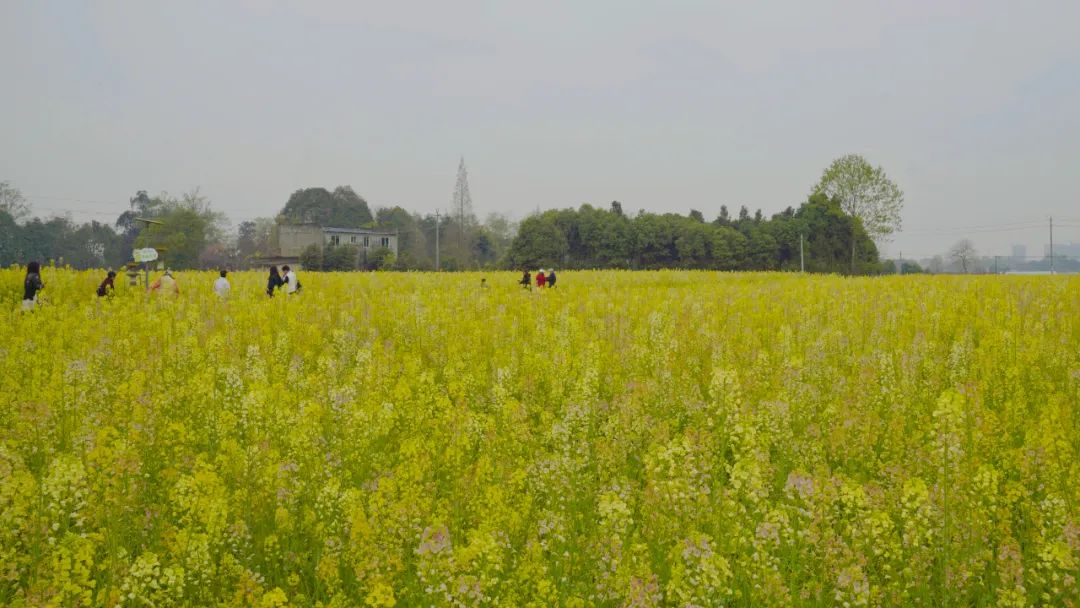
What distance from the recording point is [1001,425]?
5180 millimetres

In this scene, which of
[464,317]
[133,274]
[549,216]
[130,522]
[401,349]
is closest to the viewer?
[130,522]

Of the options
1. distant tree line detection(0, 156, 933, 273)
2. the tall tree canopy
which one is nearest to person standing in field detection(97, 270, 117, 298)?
distant tree line detection(0, 156, 933, 273)

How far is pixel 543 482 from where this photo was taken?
3965 millimetres

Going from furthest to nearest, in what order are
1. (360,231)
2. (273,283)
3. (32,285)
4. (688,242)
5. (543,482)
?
(360,231) < (688,242) < (273,283) < (32,285) < (543,482)

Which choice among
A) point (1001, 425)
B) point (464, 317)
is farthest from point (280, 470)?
point (464, 317)

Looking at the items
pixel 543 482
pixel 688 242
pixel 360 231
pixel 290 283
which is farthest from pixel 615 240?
pixel 543 482

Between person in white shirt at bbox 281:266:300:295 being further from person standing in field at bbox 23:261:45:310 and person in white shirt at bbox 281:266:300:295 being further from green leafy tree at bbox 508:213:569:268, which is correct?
green leafy tree at bbox 508:213:569:268

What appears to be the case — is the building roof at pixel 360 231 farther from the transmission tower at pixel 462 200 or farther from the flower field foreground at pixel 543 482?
the flower field foreground at pixel 543 482

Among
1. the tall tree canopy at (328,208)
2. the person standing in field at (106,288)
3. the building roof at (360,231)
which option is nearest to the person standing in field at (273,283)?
the person standing in field at (106,288)

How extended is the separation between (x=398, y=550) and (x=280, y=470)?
58.3 inches

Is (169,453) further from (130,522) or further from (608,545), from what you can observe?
(608,545)

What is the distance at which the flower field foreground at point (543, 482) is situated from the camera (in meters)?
3.03

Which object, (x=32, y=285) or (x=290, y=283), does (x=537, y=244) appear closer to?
(x=290, y=283)

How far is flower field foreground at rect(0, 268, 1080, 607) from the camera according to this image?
3025 millimetres
